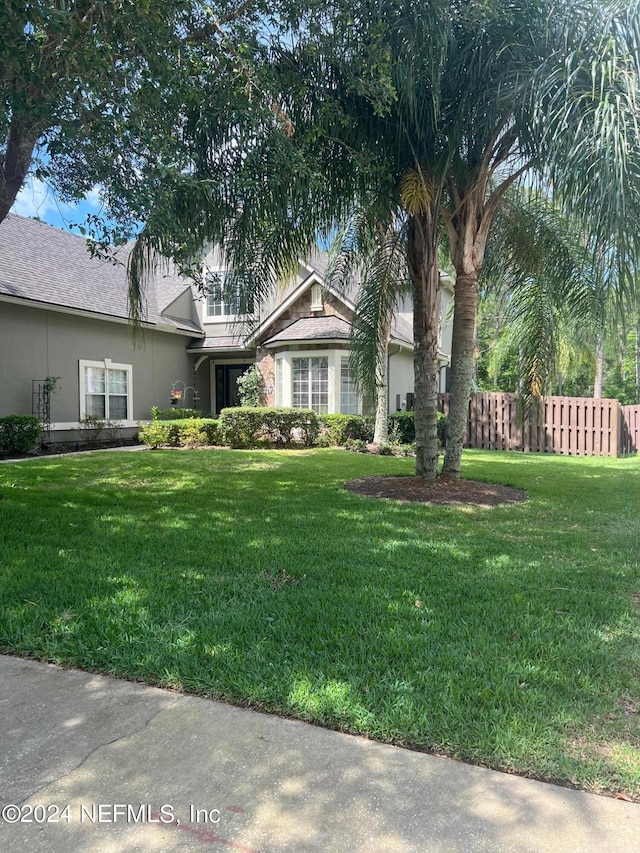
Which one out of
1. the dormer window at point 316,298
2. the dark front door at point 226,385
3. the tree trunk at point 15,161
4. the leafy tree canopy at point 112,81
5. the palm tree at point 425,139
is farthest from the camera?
the dark front door at point 226,385

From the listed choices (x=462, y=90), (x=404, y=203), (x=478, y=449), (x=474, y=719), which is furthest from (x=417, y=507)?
(x=478, y=449)

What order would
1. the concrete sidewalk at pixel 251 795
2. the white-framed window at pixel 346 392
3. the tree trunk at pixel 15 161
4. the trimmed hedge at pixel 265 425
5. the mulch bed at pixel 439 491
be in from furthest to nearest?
the white-framed window at pixel 346 392 → the trimmed hedge at pixel 265 425 → the mulch bed at pixel 439 491 → the tree trunk at pixel 15 161 → the concrete sidewalk at pixel 251 795

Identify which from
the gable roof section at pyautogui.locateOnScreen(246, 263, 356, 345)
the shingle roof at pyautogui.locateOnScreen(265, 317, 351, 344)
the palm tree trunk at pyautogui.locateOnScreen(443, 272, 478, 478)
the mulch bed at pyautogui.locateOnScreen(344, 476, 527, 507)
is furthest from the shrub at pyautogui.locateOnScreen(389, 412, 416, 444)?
the palm tree trunk at pyautogui.locateOnScreen(443, 272, 478, 478)

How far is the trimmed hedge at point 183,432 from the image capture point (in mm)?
15039

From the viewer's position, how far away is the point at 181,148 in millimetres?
6477

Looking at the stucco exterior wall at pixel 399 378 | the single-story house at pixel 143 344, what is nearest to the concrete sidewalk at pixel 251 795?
the single-story house at pixel 143 344

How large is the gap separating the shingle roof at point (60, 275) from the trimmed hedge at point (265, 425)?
3931 millimetres

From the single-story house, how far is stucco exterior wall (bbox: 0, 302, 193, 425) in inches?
1.1

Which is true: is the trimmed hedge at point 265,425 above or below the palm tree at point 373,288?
below

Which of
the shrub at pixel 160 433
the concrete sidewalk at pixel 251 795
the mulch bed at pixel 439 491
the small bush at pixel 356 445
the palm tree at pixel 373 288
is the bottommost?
the concrete sidewalk at pixel 251 795

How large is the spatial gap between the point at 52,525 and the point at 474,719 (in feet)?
17.2

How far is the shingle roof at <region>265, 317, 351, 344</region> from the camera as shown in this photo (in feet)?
52.3

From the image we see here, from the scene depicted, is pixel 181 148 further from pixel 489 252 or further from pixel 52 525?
pixel 489 252

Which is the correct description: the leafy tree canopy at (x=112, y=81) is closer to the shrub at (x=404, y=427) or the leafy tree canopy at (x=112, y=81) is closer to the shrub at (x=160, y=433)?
the shrub at (x=160, y=433)
